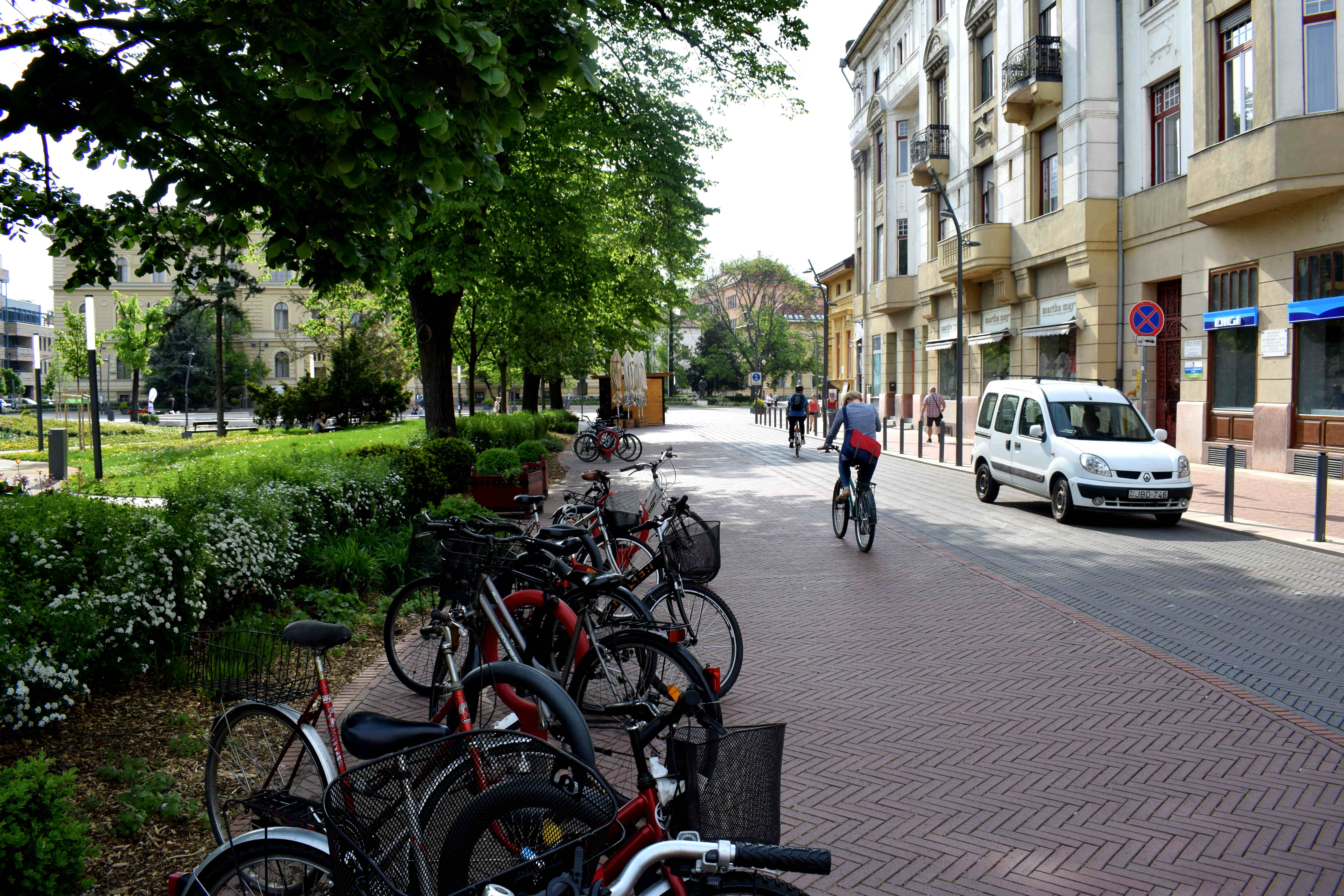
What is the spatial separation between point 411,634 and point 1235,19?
2044cm

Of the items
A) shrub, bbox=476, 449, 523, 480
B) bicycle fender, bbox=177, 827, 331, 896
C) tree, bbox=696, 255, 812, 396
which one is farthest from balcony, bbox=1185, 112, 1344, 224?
tree, bbox=696, 255, 812, 396

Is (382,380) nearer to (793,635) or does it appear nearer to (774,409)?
(774,409)

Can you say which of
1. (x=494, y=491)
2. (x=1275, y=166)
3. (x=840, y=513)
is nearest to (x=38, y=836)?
(x=840, y=513)

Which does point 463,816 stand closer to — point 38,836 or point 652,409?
point 38,836

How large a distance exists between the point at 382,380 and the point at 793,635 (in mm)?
35781

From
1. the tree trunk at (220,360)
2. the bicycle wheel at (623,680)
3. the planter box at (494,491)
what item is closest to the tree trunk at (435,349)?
the planter box at (494,491)

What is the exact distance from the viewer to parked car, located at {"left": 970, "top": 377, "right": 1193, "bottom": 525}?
1279 centimetres

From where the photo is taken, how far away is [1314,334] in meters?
17.3

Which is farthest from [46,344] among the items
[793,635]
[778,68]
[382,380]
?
[793,635]

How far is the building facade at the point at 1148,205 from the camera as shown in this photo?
1691 centimetres

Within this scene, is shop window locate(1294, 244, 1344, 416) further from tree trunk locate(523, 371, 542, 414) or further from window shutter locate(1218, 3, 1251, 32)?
tree trunk locate(523, 371, 542, 414)

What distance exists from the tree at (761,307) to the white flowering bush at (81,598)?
7391 cm

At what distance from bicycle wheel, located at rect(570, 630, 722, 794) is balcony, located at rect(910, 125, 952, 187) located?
3127cm

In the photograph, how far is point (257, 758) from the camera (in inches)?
135
